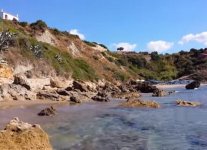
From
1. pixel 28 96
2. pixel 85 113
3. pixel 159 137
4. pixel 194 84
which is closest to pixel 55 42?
pixel 194 84

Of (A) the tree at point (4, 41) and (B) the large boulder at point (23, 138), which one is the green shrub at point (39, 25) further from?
(B) the large boulder at point (23, 138)

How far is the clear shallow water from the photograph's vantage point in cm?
1848

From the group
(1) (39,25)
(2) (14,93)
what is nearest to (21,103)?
(2) (14,93)

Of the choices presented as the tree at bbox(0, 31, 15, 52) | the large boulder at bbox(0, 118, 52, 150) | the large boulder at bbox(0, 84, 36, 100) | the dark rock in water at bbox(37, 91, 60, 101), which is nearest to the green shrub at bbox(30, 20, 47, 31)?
the tree at bbox(0, 31, 15, 52)

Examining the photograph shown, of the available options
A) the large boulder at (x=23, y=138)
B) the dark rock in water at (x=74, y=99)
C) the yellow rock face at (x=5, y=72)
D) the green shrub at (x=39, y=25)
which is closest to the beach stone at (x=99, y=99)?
the dark rock in water at (x=74, y=99)

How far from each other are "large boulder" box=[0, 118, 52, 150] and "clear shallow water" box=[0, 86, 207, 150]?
2.85 meters

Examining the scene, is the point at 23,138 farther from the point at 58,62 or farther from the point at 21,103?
the point at 58,62

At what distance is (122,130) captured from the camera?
2339 centimetres

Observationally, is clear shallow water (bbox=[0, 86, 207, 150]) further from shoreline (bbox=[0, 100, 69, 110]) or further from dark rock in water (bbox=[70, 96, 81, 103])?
dark rock in water (bbox=[70, 96, 81, 103])

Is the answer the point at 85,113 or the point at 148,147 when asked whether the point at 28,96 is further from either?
the point at 148,147

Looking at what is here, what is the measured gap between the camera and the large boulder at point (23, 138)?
46.5 feet

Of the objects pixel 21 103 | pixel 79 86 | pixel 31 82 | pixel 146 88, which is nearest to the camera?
pixel 21 103

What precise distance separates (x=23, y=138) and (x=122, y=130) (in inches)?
390

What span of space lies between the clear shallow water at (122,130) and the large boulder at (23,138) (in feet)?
9.35
